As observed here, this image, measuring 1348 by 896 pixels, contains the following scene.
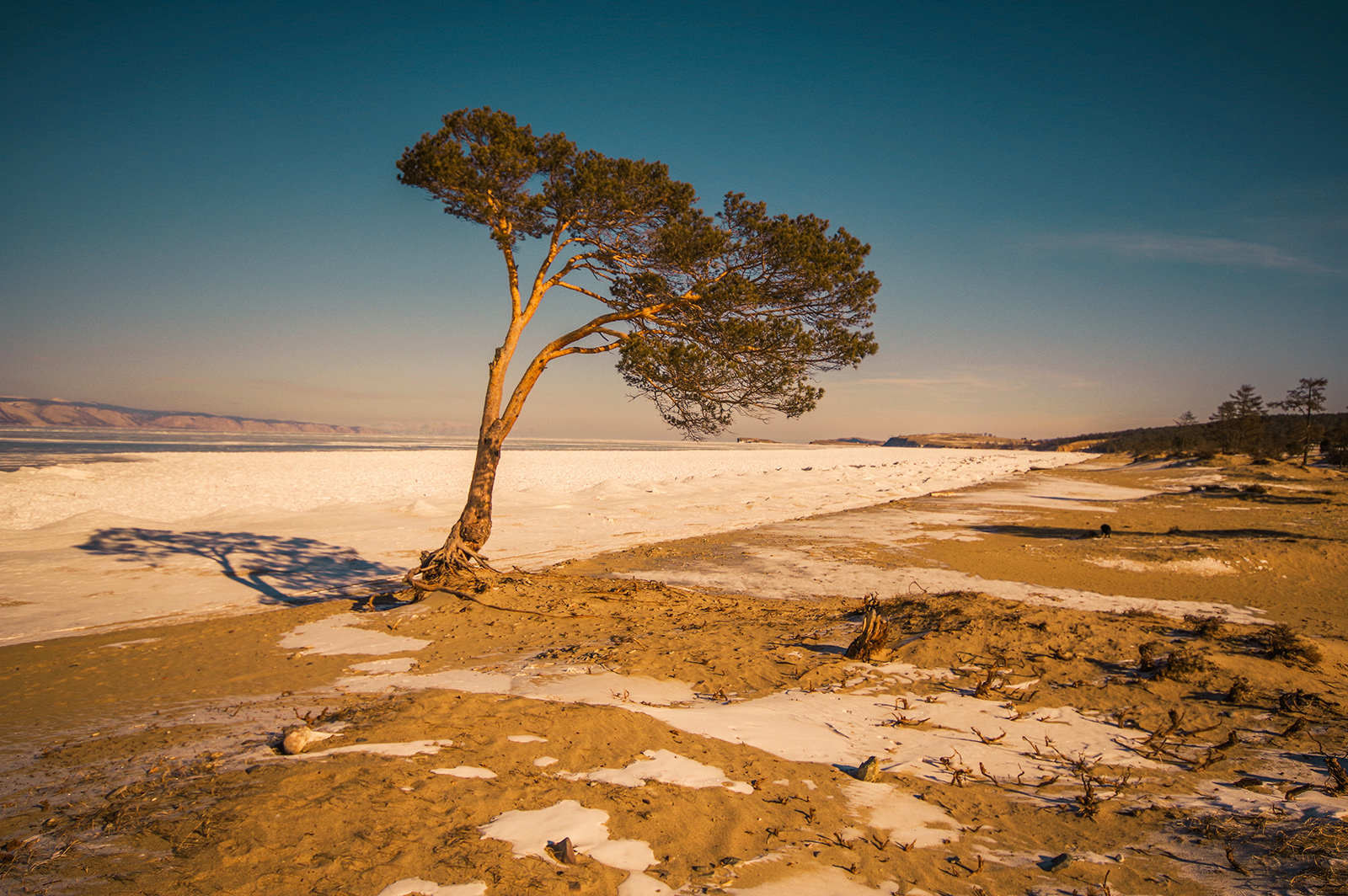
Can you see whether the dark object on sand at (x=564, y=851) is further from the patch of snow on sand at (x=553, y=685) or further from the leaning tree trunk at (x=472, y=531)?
the leaning tree trunk at (x=472, y=531)

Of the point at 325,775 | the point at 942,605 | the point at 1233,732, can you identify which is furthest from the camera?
the point at 942,605

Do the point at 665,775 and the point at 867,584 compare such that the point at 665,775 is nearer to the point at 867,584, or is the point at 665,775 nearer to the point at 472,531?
the point at 472,531

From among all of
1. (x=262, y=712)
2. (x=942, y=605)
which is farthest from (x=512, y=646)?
(x=942, y=605)

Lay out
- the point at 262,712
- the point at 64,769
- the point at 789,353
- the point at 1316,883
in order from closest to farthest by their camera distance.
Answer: the point at 1316,883, the point at 64,769, the point at 262,712, the point at 789,353

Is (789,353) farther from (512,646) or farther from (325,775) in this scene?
(325,775)

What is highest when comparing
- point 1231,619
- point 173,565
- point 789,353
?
point 789,353

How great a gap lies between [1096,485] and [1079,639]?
30.0 meters

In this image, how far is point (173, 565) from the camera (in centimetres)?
1231

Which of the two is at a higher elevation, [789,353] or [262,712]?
[789,353]

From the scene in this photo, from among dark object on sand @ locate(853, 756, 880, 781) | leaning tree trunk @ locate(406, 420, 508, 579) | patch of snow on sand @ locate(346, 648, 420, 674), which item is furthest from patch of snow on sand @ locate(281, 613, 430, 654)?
dark object on sand @ locate(853, 756, 880, 781)

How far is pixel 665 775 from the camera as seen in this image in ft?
12.5

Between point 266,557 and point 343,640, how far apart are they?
7774 mm

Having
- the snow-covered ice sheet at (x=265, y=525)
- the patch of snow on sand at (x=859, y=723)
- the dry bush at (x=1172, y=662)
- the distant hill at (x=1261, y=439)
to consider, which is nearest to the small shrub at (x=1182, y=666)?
the dry bush at (x=1172, y=662)

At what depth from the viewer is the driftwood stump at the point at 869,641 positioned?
20.1ft
